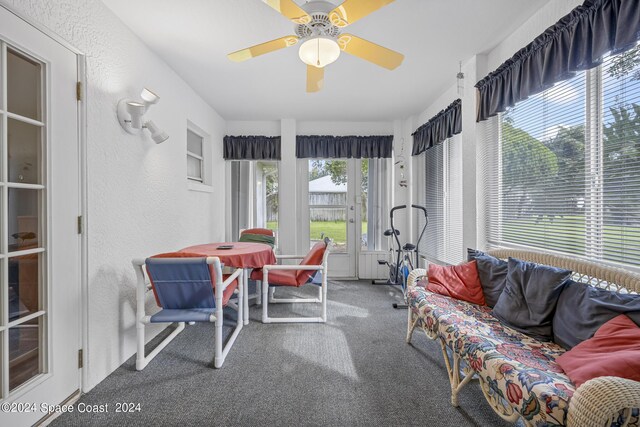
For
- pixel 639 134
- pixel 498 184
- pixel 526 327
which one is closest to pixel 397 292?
pixel 498 184

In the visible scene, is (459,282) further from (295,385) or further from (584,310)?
(295,385)

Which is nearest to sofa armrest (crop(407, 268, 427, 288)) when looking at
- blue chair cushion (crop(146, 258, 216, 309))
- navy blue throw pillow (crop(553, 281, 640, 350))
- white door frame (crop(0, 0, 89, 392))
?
navy blue throw pillow (crop(553, 281, 640, 350))

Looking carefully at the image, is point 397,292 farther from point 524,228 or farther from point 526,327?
point 526,327

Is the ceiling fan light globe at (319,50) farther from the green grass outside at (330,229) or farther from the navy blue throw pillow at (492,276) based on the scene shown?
the green grass outside at (330,229)

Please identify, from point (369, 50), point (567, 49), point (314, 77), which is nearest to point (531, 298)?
point (567, 49)

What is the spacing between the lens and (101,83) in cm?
191

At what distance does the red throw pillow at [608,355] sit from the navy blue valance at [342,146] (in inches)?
140

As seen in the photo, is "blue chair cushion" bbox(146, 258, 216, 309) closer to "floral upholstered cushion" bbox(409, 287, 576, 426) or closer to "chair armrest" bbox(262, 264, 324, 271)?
"chair armrest" bbox(262, 264, 324, 271)

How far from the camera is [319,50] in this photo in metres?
1.69

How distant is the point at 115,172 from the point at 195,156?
5.36ft

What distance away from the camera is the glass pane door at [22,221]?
52.5 inches

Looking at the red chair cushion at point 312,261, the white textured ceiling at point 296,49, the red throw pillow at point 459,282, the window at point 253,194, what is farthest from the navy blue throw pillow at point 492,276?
the window at point 253,194

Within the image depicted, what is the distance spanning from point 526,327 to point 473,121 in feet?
6.30

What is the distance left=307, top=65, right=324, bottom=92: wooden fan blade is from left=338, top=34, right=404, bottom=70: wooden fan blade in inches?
10.9
